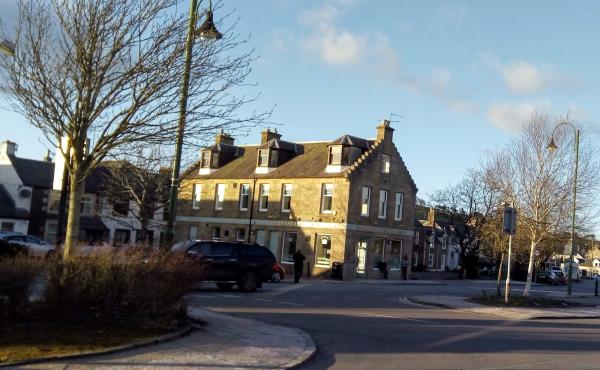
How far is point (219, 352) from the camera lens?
983 centimetres

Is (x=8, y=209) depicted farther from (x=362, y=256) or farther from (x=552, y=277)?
(x=552, y=277)

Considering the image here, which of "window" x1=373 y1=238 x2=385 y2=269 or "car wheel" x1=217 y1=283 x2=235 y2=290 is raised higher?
"window" x1=373 y1=238 x2=385 y2=269

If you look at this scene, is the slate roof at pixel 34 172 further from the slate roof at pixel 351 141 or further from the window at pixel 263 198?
the slate roof at pixel 351 141

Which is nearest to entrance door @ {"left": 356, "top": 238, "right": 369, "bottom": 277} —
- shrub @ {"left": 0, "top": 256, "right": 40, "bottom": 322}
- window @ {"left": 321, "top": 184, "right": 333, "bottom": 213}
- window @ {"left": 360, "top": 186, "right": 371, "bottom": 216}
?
window @ {"left": 360, "top": 186, "right": 371, "bottom": 216}

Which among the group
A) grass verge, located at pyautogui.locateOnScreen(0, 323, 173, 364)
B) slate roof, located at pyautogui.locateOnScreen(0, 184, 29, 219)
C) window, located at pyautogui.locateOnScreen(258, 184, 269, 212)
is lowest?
grass verge, located at pyautogui.locateOnScreen(0, 323, 173, 364)

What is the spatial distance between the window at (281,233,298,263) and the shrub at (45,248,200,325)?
32.6 metres

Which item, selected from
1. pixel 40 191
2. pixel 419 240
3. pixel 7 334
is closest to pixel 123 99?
pixel 7 334

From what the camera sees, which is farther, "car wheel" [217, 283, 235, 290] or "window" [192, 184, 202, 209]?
"window" [192, 184, 202, 209]

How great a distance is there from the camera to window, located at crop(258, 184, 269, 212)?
46281 mm

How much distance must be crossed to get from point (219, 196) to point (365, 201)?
41.2ft

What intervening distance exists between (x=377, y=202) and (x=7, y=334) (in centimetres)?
3599

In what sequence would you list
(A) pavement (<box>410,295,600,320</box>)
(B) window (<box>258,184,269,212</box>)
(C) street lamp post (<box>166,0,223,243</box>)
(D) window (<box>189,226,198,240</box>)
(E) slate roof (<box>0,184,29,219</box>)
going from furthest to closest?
(D) window (<box>189,226,198,240</box>), (B) window (<box>258,184,269,212</box>), (E) slate roof (<box>0,184,29,219</box>), (A) pavement (<box>410,295,600,320</box>), (C) street lamp post (<box>166,0,223,243</box>)

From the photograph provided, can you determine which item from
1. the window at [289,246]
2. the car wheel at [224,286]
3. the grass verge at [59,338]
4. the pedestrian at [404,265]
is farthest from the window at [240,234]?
the grass verge at [59,338]

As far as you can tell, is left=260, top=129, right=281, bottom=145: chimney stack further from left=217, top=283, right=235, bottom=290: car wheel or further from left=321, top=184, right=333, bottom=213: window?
left=217, top=283, right=235, bottom=290: car wheel
